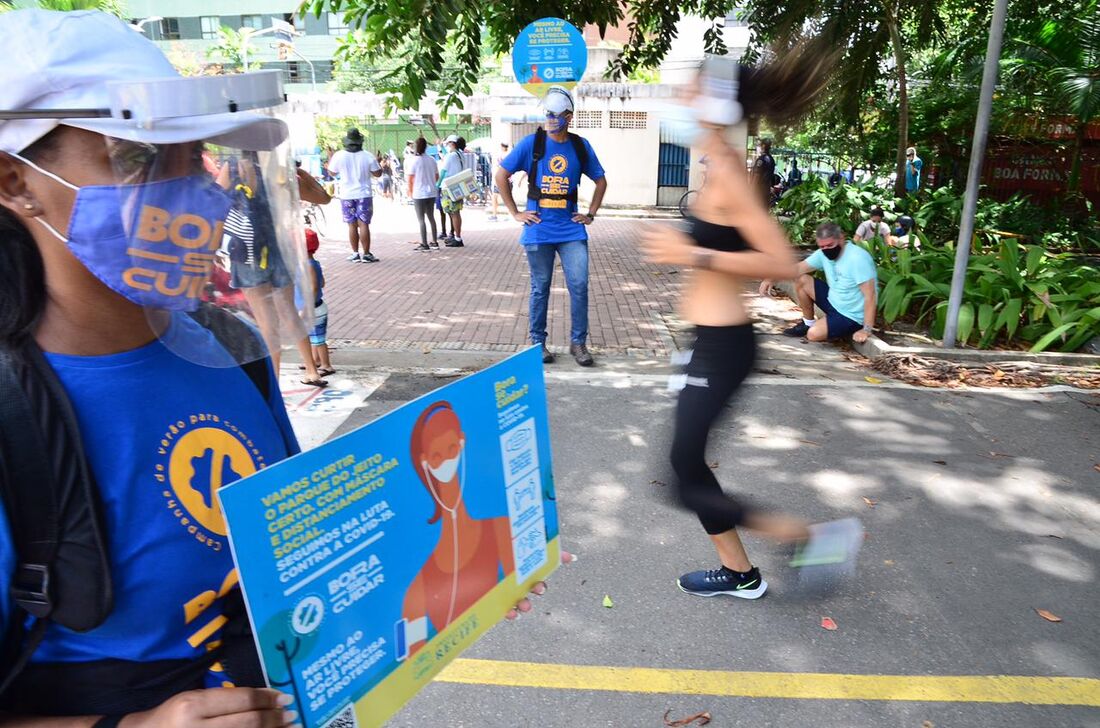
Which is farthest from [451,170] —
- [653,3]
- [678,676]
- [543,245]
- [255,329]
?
[255,329]

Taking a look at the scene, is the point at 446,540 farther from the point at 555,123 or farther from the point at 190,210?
the point at 555,123

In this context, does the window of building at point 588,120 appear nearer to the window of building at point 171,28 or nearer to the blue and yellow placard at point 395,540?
the blue and yellow placard at point 395,540

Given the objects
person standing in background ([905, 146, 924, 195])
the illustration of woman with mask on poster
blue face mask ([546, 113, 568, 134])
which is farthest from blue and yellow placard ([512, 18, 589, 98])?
Result: person standing in background ([905, 146, 924, 195])

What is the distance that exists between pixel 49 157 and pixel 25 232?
13 centimetres

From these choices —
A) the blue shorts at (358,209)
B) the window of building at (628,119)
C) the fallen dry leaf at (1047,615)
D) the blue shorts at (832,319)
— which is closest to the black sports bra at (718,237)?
the fallen dry leaf at (1047,615)

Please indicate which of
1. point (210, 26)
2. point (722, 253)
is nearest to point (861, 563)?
point (722, 253)

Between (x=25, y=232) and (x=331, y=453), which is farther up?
(x=25, y=232)

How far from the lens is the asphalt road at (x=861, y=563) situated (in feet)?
8.36

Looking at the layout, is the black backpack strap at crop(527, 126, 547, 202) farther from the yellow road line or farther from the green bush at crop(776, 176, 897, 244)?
the green bush at crop(776, 176, 897, 244)

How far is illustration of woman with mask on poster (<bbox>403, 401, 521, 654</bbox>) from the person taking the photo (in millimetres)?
1190

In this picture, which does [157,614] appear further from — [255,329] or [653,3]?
[653,3]

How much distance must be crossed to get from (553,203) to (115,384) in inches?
196

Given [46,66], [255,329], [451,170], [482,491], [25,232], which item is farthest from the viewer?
[451,170]

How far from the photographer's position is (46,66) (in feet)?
2.84
